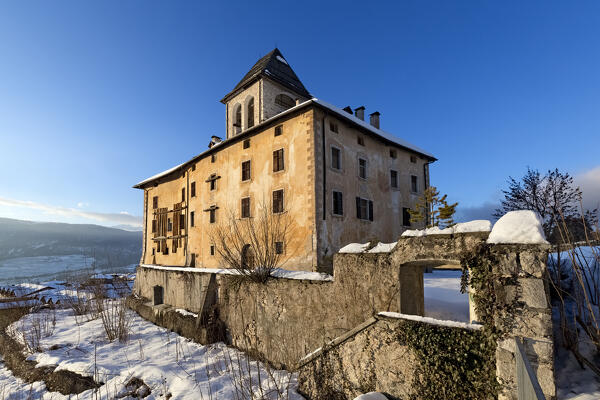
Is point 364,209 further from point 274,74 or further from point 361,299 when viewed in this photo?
point 274,74

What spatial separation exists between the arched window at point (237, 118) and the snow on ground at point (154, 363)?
14105 millimetres

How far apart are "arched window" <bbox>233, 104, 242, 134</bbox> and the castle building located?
7 cm

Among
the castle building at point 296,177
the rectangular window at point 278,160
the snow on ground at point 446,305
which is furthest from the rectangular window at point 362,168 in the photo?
the snow on ground at point 446,305

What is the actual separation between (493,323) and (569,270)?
A: 4.45 meters

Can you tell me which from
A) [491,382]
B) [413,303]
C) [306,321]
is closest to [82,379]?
[306,321]

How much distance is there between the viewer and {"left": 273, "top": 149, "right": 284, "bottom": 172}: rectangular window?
49.3 ft

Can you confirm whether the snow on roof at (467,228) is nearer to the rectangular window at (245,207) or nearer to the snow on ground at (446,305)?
the snow on ground at (446,305)

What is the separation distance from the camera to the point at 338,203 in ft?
47.4

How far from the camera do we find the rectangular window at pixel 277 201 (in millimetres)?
14711

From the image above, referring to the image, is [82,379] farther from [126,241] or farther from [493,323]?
[126,241]

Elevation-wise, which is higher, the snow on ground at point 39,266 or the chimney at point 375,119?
the chimney at point 375,119

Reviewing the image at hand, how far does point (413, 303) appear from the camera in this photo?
220 inches

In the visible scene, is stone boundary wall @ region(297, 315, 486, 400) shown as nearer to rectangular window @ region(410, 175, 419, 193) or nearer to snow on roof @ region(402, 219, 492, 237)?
snow on roof @ region(402, 219, 492, 237)

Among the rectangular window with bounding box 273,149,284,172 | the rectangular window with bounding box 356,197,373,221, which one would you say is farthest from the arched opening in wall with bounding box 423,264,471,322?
the rectangular window with bounding box 273,149,284,172
